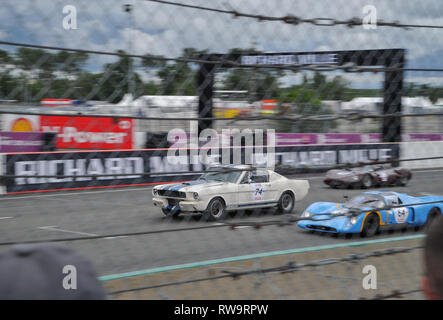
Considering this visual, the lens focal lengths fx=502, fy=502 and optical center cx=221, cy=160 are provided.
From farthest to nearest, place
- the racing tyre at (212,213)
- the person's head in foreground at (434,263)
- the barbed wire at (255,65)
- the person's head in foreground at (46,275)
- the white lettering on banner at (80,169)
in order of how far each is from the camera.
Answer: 1. the racing tyre at (212,213)
2. the white lettering on banner at (80,169)
3. the barbed wire at (255,65)
4. the person's head in foreground at (434,263)
5. the person's head in foreground at (46,275)

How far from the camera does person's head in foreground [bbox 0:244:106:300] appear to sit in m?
1.01

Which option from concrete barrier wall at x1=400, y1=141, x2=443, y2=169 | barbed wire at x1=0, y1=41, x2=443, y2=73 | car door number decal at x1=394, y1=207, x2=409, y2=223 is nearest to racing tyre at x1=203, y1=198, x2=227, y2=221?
barbed wire at x1=0, y1=41, x2=443, y2=73

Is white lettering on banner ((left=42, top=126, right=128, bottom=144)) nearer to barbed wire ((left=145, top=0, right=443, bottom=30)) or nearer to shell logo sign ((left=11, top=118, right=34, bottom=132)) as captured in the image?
shell logo sign ((left=11, top=118, right=34, bottom=132))

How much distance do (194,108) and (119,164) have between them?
0.49 meters

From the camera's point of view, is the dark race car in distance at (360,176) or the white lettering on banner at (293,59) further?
the dark race car in distance at (360,176)

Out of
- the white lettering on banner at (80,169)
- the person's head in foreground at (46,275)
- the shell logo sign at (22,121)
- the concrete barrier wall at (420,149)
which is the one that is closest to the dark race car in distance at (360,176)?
the concrete barrier wall at (420,149)

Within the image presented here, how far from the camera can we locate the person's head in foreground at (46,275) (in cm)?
101

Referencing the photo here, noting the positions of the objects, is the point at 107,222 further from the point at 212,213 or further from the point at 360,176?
the point at 360,176

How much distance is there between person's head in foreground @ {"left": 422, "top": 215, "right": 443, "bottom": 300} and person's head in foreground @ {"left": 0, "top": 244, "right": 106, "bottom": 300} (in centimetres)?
79

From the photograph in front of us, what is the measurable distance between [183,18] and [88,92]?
21.8 inches

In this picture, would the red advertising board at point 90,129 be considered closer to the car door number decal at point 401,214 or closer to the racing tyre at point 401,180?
the racing tyre at point 401,180

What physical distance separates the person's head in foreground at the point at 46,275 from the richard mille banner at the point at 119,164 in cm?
59

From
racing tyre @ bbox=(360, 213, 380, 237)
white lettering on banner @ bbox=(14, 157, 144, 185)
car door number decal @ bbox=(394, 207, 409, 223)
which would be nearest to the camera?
white lettering on banner @ bbox=(14, 157, 144, 185)

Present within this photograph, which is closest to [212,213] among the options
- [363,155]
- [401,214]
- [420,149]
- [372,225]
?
[363,155]
